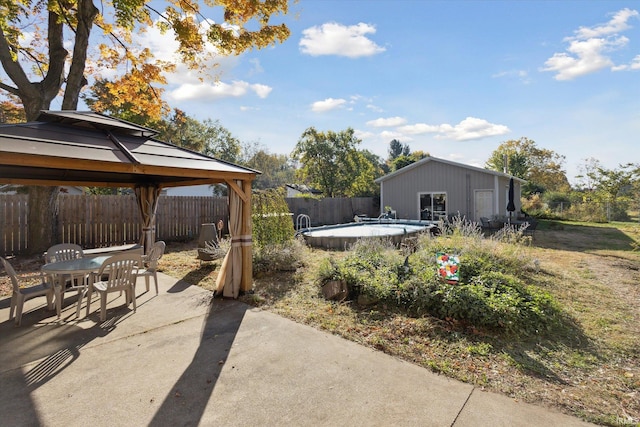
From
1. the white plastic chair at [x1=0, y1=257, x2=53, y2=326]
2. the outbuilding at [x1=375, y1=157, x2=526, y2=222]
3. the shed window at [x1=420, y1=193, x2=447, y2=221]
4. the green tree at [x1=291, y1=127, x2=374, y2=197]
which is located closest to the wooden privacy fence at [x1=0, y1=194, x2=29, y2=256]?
the white plastic chair at [x1=0, y1=257, x2=53, y2=326]

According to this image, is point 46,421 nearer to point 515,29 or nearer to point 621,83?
point 515,29

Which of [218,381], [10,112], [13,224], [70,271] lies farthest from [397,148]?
[218,381]

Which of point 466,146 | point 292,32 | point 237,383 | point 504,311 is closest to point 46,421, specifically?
point 237,383

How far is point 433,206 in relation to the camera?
17.8 meters

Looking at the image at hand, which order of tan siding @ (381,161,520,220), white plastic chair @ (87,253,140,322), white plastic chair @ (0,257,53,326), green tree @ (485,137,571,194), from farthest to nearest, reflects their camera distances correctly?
green tree @ (485,137,571,194)
tan siding @ (381,161,520,220)
white plastic chair @ (87,253,140,322)
white plastic chair @ (0,257,53,326)

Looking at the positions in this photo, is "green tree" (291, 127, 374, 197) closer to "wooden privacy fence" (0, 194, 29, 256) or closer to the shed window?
the shed window

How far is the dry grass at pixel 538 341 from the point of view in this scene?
2666 mm

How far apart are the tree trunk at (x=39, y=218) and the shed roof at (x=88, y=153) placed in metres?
2.80

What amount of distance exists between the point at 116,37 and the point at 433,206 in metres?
15.8

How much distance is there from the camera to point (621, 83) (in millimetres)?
9023

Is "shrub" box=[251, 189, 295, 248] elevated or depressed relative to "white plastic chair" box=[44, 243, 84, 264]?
elevated

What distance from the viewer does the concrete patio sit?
2.37m

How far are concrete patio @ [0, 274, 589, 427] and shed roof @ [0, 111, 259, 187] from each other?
6.84 feet

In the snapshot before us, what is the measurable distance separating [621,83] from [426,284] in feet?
31.2
